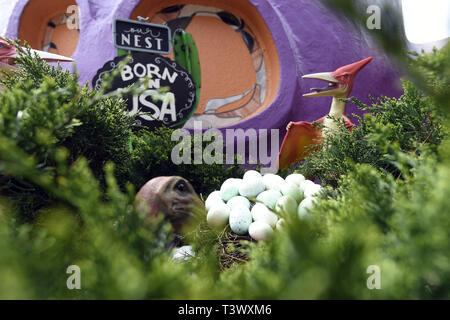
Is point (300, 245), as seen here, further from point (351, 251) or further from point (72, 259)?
point (72, 259)

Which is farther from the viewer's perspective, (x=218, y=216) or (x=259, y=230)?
(x=218, y=216)


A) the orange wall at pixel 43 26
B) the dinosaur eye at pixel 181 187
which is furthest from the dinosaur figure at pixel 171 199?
the orange wall at pixel 43 26

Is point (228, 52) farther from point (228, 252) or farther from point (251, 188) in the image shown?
point (228, 252)

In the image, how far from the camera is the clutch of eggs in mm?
1044

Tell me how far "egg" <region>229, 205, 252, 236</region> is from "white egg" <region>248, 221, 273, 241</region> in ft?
0.15

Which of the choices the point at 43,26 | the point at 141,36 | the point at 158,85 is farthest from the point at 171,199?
the point at 43,26

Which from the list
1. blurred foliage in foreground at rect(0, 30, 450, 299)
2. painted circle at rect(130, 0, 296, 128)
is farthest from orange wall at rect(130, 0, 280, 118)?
blurred foliage in foreground at rect(0, 30, 450, 299)

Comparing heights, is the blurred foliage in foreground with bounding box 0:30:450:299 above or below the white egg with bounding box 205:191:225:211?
below

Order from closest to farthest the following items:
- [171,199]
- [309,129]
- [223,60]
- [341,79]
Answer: [171,199] < [309,129] < [341,79] < [223,60]

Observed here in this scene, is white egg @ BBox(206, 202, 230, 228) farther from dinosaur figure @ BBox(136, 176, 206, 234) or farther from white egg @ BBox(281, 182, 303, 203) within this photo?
white egg @ BBox(281, 182, 303, 203)

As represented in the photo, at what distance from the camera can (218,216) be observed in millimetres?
1130

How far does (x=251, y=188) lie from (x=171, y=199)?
36 cm

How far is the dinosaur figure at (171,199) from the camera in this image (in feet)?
3.13

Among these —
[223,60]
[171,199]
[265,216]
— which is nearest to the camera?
[171,199]
